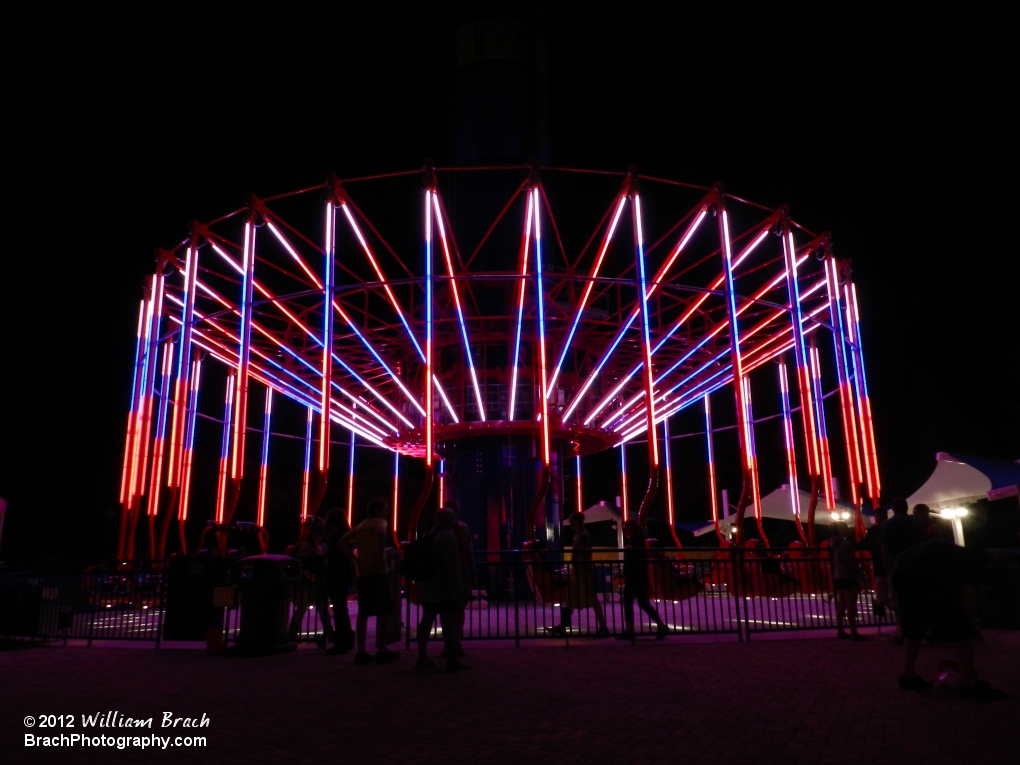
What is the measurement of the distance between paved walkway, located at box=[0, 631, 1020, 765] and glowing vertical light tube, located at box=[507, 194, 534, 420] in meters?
7.25

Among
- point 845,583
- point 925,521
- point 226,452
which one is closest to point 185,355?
point 226,452

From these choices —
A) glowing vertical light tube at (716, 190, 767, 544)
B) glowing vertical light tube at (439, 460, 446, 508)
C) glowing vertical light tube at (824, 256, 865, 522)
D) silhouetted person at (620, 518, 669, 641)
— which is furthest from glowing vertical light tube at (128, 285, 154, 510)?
glowing vertical light tube at (824, 256, 865, 522)

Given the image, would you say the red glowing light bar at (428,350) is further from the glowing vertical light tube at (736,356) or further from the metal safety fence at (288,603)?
the glowing vertical light tube at (736,356)

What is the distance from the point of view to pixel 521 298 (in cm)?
1517

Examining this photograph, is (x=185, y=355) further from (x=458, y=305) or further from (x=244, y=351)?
(x=458, y=305)

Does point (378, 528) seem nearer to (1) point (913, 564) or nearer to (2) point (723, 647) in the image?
(2) point (723, 647)

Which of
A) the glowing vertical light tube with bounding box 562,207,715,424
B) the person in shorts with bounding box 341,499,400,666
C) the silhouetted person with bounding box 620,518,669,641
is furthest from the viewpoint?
the glowing vertical light tube with bounding box 562,207,715,424

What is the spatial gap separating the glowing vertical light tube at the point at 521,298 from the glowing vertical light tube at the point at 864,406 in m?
7.58

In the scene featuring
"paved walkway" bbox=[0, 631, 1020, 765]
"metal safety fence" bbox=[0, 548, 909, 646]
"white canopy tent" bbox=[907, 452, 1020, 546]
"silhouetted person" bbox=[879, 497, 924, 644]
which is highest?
"white canopy tent" bbox=[907, 452, 1020, 546]

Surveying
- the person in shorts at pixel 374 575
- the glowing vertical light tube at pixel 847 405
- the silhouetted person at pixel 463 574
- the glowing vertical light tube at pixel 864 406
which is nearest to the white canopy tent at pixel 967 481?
the glowing vertical light tube at pixel 864 406

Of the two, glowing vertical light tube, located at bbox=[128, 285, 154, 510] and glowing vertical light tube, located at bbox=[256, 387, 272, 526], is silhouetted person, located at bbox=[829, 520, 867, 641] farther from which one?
glowing vertical light tube, located at bbox=[256, 387, 272, 526]

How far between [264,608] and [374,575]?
74.1 inches

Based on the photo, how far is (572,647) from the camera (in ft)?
34.0

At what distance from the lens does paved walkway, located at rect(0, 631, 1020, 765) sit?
17.1ft
